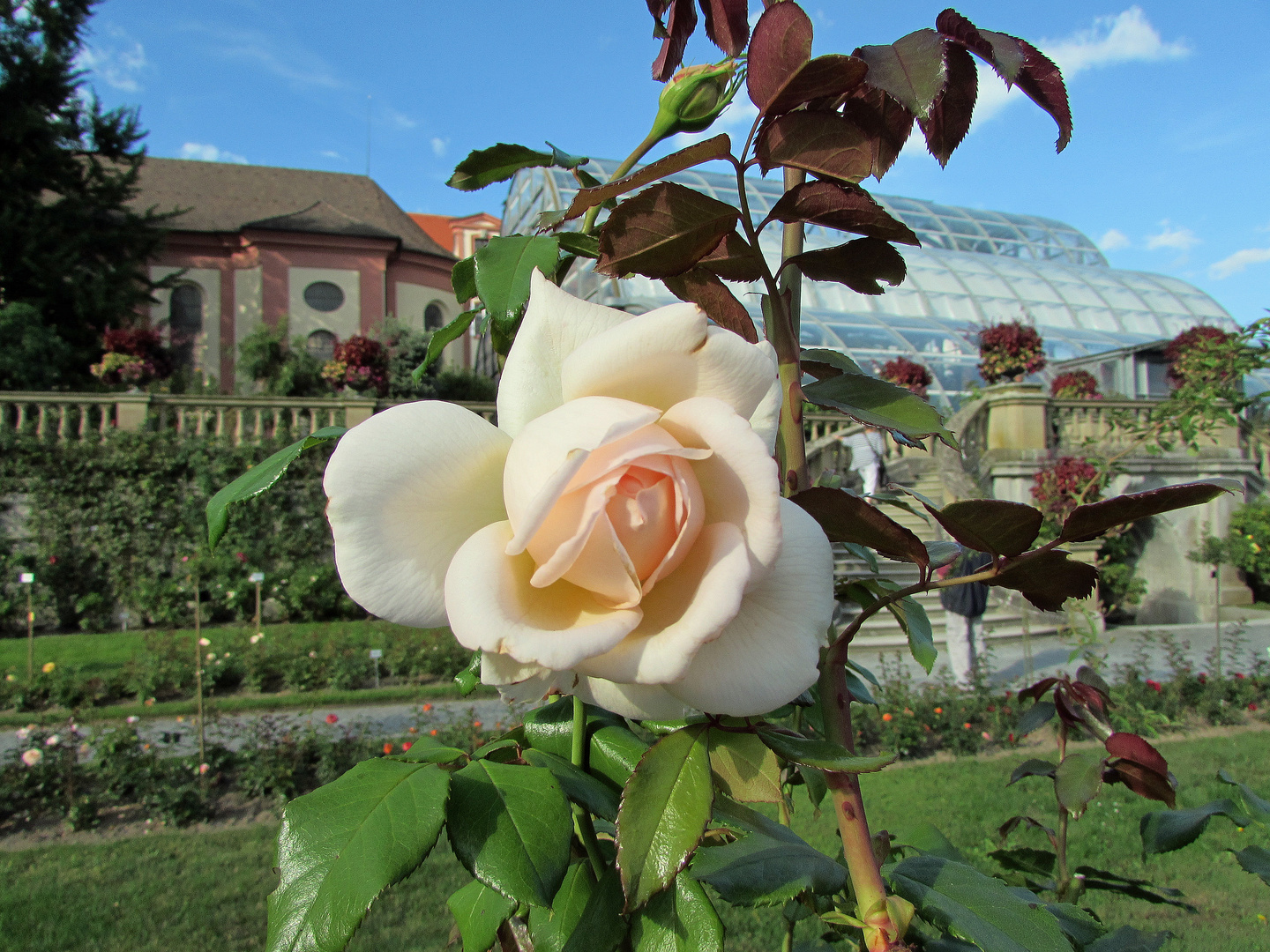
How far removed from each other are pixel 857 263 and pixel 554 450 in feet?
1.08

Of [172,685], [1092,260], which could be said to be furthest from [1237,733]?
[1092,260]

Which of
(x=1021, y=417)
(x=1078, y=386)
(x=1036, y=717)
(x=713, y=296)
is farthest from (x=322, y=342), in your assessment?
(x=713, y=296)

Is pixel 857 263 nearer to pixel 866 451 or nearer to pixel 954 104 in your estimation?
pixel 954 104

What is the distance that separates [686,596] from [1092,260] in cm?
2618

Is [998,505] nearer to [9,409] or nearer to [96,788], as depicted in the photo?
[96,788]

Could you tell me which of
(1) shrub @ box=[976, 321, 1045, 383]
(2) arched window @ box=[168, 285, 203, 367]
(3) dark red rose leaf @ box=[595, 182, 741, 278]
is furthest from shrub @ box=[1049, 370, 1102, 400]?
(2) arched window @ box=[168, 285, 203, 367]

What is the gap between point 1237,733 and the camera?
5457 millimetres

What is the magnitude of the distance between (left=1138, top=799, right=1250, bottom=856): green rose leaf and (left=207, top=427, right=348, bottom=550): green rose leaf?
44.8 inches

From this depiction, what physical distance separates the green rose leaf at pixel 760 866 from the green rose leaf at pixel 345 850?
0.23 meters

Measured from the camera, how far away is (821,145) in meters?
0.52

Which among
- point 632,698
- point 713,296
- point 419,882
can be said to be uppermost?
point 713,296

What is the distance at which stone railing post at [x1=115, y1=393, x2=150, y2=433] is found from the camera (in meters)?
10.3

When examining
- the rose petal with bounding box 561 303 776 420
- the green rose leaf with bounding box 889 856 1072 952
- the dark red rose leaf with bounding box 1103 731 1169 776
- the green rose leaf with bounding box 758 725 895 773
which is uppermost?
the rose petal with bounding box 561 303 776 420

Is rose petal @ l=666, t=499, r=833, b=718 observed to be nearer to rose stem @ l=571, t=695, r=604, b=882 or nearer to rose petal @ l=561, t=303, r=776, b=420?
rose petal @ l=561, t=303, r=776, b=420
